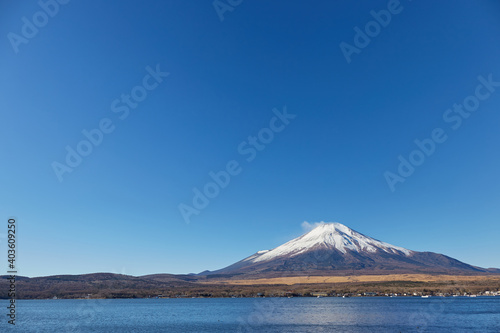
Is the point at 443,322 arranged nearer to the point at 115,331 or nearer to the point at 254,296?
the point at 115,331

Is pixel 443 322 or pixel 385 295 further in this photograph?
pixel 385 295

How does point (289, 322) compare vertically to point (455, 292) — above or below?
above

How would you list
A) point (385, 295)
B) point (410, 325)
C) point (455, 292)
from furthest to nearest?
1. point (385, 295)
2. point (455, 292)
3. point (410, 325)

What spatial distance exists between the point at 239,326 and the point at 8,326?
1686 inches

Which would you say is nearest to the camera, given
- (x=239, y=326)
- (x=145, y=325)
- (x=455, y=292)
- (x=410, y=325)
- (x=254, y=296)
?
(x=410, y=325)

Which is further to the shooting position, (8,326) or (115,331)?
(8,326)

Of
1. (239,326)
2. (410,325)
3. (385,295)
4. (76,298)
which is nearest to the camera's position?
(410,325)

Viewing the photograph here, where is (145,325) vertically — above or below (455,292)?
above

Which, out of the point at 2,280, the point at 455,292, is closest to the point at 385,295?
the point at 455,292

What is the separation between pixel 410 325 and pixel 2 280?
198553mm

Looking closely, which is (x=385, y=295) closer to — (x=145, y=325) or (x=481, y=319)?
(x=481, y=319)

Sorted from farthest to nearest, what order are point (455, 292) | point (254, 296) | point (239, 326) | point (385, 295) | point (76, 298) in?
point (76, 298) < point (254, 296) < point (385, 295) < point (455, 292) < point (239, 326)

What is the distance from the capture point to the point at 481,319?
61.7 metres

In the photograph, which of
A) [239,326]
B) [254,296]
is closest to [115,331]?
[239,326]
